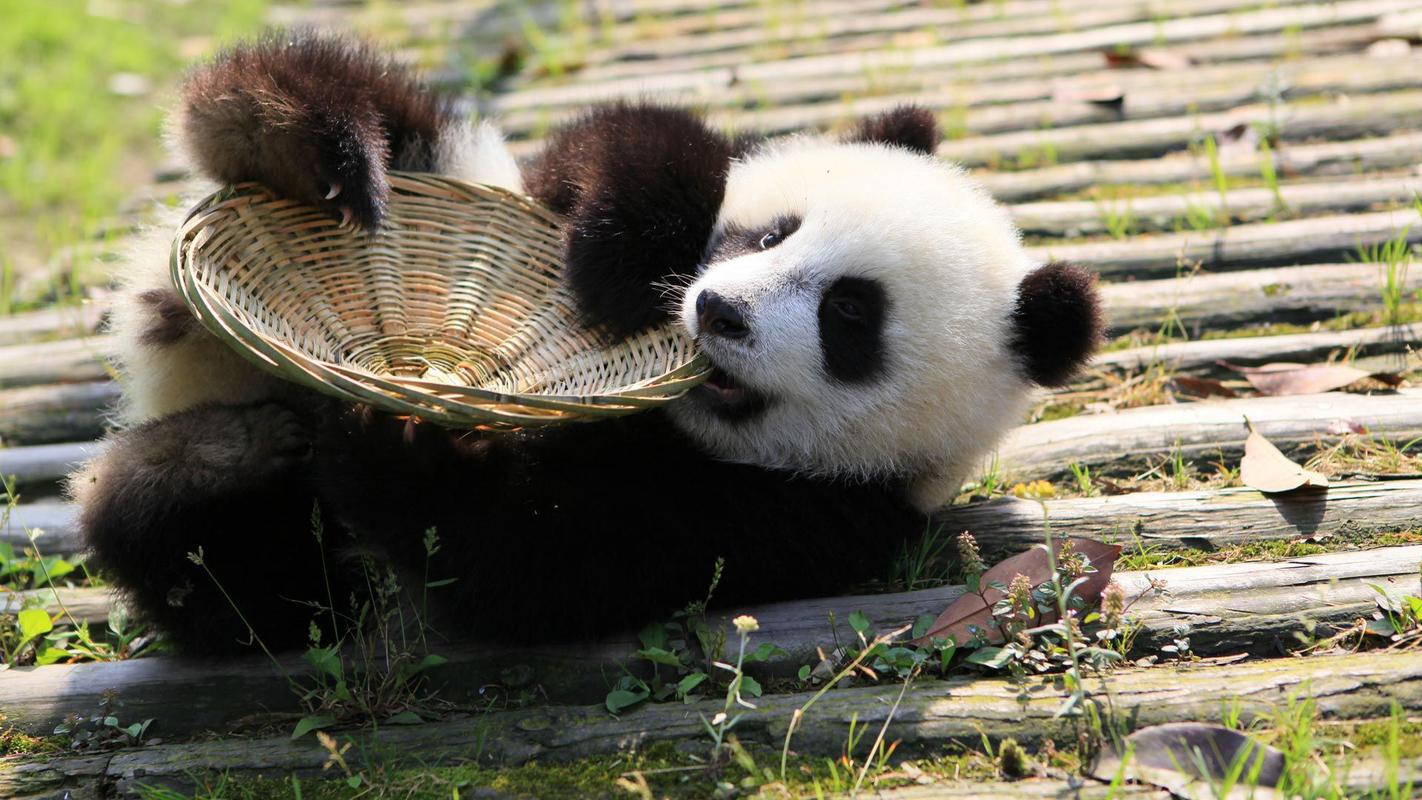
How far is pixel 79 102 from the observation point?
6.79 metres

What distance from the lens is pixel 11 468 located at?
3.71m

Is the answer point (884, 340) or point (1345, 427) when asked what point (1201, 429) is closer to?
point (1345, 427)

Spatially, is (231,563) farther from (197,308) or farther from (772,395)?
(772,395)

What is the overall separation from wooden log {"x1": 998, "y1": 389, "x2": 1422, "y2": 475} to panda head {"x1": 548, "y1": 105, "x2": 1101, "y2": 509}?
1.18ft

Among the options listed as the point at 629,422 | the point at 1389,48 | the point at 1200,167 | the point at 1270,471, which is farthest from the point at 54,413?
the point at 1389,48

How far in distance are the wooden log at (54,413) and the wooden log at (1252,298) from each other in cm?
313

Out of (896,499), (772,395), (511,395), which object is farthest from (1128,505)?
(511,395)

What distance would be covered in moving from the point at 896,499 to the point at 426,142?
1708 mm

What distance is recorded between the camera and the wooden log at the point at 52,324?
4.38 meters

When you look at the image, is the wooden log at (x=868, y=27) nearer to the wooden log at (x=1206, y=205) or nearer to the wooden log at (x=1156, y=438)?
the wooden log at (x=1206, y=205)

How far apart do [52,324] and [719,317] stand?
2.86 m

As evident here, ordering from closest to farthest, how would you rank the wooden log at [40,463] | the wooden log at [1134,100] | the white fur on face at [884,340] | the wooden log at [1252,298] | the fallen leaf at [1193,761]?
the fallen leaf at [1193,761] → the white fur on face at [884,340] → the wooden log at [40,463] → the wooden log at [1252,298] → the wooden log at [1134,100]

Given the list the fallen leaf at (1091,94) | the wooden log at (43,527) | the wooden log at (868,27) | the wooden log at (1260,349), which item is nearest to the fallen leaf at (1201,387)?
the wooden log at (1260,349)

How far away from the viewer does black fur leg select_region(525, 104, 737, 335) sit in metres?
3.13
